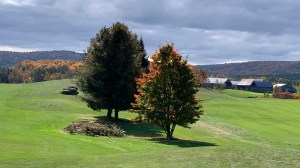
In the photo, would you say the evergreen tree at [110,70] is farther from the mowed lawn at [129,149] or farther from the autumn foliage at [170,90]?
the autumn foliage at [170,90]

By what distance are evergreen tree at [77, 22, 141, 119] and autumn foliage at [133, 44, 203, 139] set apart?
10.7m

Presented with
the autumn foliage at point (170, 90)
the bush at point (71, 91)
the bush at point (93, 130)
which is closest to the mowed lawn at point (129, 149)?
the bush at point (93, 130)

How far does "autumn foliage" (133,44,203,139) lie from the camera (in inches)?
1636

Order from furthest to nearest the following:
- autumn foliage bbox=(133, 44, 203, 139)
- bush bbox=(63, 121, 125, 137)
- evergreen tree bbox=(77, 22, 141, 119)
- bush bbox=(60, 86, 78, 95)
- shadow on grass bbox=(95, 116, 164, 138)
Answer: bush bbox=(60, 86, 78, 95)
evergreen tree bbox=(77, 22, 141, 119)
shadow on grass bbox=(95, 116, 164, 138)
autumn foliage bbox=(133, 44, 203, 139)
bush bbox=(63, 121, 125, 137)

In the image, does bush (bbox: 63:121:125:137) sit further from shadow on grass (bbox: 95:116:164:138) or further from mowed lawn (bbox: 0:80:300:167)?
shadow on grass (bbox: 95:116:164:138)

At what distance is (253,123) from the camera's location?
6988cm

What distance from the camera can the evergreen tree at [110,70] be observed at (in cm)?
5256

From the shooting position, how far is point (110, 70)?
5294 cm

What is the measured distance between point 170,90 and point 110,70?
13.0m

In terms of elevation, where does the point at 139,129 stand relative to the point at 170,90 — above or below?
below

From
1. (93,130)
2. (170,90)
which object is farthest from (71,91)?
(170,90)

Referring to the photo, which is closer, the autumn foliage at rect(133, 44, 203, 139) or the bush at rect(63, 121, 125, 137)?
the bush at rect(63, 121, 125, 137)

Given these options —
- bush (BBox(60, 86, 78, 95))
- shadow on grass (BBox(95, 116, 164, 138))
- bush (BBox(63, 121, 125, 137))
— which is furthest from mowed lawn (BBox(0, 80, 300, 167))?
bush (BBox(60, 86, 78, 95))

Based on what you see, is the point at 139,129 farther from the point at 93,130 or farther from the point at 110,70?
the point at 110,70
